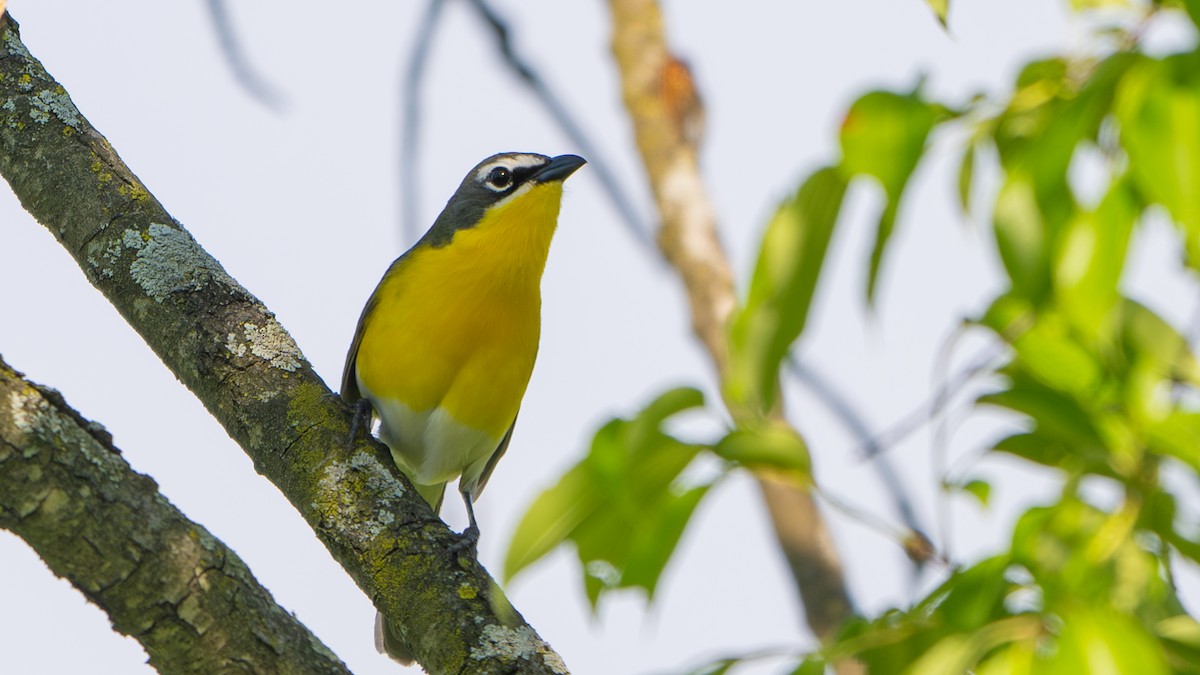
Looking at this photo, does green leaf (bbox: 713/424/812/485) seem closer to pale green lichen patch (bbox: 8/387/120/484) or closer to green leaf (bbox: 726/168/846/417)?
green leaf (bbox: 726/168/846/417)

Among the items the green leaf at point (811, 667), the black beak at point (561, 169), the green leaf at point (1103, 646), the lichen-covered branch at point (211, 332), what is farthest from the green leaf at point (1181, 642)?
the black beak at point (561, 169)

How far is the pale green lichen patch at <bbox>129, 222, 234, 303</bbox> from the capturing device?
3482 millimetres

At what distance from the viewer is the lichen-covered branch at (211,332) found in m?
3.22

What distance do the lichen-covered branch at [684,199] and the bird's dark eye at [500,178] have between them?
2.82 feet

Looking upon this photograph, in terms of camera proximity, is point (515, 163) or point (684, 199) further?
point (684, 199)

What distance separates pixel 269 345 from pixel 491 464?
3.17 meters

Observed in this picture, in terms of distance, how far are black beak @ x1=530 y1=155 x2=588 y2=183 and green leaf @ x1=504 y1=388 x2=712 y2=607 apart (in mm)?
4407

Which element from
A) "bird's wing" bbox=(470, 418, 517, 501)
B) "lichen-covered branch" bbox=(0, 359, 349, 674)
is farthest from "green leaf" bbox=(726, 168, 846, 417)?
"bird's wing" bbox=(470, 418, 517, 501)

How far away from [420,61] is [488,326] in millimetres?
1211

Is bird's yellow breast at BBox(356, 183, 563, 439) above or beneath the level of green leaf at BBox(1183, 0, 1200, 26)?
beneath

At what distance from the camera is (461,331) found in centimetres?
561

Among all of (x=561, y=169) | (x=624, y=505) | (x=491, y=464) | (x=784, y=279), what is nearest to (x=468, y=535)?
(x=491, y=464)

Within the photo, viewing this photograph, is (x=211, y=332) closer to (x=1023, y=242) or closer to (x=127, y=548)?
(x=127, y=548)

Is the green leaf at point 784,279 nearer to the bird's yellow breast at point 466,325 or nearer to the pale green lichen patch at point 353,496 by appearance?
the pale green lichen patch at point 353,496
